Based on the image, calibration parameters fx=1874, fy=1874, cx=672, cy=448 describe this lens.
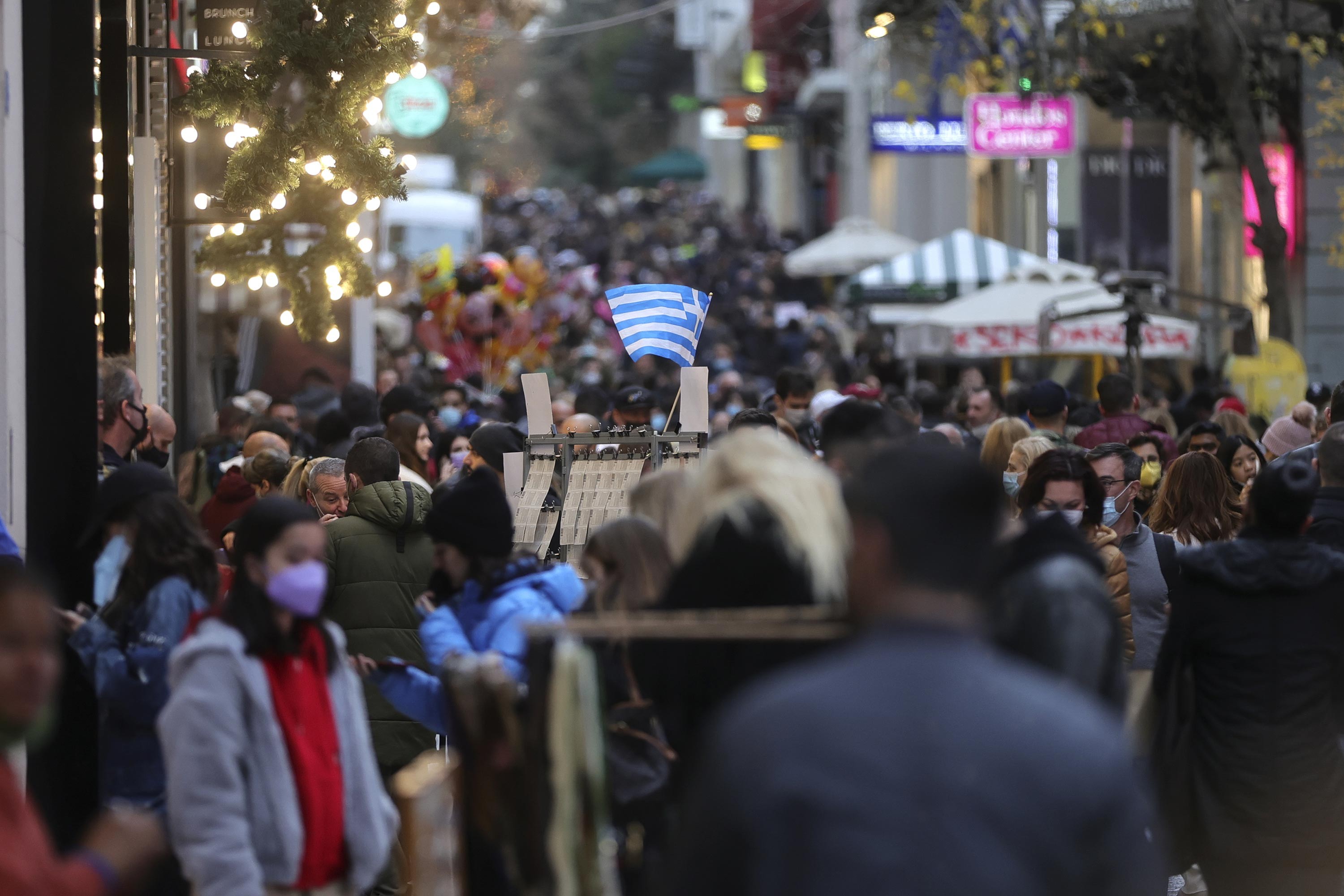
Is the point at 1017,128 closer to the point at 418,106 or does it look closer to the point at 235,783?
the point at 418,106

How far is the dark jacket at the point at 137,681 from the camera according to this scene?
518cm

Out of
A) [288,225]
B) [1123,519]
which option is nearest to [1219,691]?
[1123,519]

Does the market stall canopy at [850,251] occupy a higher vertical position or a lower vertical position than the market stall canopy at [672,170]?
lower

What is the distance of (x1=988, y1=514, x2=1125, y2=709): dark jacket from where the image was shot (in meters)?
4.34

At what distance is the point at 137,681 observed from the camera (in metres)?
5.19

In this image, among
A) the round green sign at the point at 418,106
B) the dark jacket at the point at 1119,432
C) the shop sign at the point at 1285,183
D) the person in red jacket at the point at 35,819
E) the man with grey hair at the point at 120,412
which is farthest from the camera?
the round green sign at the point at 418,106

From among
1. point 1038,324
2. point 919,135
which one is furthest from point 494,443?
point 919,135

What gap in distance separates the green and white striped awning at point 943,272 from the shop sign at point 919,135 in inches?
217

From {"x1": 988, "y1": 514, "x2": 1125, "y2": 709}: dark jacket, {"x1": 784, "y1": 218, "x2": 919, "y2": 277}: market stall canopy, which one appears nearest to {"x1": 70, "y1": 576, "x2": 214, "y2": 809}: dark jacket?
{"x1": 988, "y1": 514, "x2": 1125, "y2": 709}: dark jacket

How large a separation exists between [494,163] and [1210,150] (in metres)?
47.5

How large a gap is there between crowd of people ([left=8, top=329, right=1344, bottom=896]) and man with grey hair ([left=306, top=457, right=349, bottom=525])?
20 millimetres

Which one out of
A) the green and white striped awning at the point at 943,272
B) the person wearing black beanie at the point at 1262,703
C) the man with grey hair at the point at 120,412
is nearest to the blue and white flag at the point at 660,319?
the man with grey hair at the point at 120,412

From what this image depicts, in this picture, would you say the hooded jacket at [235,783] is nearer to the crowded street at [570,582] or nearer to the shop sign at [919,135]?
the crowded street at [570,582]

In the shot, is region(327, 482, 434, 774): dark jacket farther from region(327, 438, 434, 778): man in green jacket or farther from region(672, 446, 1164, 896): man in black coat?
region(672, 446, 1164, 896): man in black coat
